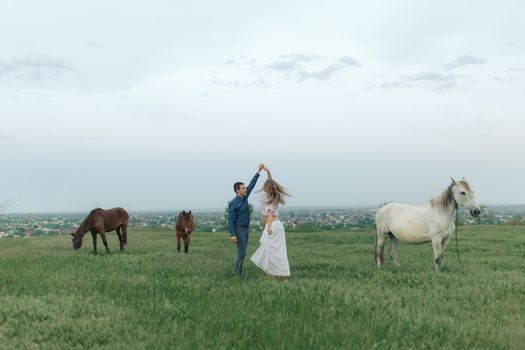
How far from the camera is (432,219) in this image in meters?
13.9

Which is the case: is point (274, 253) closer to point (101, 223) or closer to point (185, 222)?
point (185, 222)

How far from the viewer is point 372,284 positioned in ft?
35.4

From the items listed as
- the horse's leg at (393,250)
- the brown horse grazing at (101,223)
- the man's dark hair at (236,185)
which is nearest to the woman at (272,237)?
the man's dark hair at (236,185)

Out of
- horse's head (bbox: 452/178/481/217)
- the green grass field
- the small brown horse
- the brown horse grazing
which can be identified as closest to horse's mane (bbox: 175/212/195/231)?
the small brown horse

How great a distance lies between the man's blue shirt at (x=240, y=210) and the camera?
491 inches

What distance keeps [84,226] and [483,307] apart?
50.2ft

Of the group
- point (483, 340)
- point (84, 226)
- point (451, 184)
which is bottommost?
point (483, 340)

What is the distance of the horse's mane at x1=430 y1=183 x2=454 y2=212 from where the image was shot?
44.9ft

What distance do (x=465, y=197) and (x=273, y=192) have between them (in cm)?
554

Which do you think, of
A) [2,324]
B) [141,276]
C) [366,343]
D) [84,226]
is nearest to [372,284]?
[366,343]

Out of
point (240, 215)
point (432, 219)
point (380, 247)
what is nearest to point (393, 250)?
point (380, 247)

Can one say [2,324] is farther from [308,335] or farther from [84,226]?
[84,226]

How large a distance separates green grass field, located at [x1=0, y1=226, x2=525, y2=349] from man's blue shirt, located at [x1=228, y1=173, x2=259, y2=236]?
1428 millimetres

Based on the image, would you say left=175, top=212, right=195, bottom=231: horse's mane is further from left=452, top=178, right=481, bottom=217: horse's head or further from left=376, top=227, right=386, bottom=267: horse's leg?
left=452, top=178, right=481, bottom=217: horse's head
